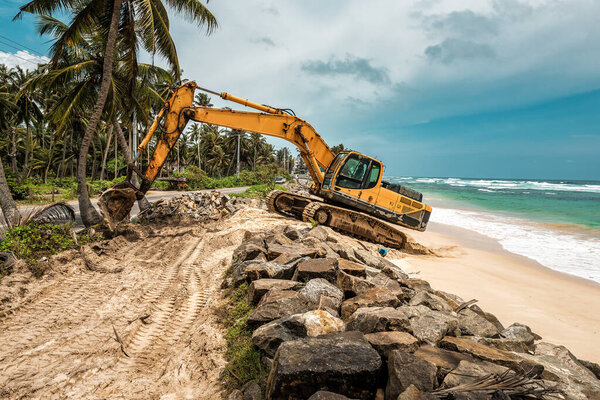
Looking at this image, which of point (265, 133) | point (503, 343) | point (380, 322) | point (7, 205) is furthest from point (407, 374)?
point (7, 205)

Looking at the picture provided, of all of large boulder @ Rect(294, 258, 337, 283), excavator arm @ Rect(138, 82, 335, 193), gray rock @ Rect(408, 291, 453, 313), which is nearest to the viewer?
gray rock @ Rect(408, 291, 453, 313)

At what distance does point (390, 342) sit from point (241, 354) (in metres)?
1.46

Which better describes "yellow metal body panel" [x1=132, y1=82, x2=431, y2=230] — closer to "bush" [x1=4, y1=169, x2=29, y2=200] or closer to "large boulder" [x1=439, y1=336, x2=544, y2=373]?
"large boulder" [x1=439, y1=336, x2=544, y2=373]

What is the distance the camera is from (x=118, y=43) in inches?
452

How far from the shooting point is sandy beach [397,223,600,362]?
4734mm

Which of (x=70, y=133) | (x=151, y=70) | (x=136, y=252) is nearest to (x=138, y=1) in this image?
(x=151, y=70)

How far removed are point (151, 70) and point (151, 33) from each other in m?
6.26

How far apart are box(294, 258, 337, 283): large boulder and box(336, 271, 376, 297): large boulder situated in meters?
0.16

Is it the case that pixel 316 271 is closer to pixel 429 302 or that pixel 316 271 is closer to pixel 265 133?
pixel 429 302

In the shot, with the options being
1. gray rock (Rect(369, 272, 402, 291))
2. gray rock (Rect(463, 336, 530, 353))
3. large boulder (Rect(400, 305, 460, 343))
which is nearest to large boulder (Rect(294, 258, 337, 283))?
gray rock (Rect(369, 272, 402, 291))

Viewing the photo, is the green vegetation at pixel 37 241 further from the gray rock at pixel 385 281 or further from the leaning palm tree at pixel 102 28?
the gray rock at pixel 385 281

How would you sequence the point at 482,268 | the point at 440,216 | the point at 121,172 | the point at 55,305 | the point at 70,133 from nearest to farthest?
1. the point at 55,305
2. the point at 482,268
3. the point at 440,216
4. the point at 70,133
5. the point at 121,172

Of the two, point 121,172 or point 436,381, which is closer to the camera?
point 436,381

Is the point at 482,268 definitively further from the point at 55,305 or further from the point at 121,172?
the point at 121,172
